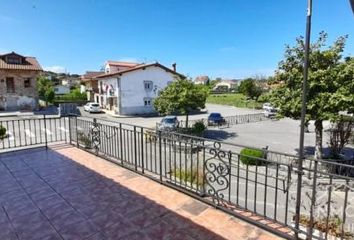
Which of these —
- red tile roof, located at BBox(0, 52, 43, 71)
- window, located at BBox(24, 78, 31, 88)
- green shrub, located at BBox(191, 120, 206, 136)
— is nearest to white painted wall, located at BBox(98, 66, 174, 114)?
red tile roof, located at BBox(0, 52, 43, 71)

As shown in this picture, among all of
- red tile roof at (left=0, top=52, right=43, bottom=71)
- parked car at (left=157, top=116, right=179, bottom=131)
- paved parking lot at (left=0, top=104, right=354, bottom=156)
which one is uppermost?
red tile roof at (left=0, top=52, right=43, bottom=71)

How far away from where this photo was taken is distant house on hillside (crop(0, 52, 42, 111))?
27.3 metres

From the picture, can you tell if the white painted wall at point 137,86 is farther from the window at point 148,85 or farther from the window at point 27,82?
the window at point 27,82

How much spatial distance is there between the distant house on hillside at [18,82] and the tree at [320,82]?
2657 cm

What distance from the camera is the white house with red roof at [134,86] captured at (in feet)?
94.0

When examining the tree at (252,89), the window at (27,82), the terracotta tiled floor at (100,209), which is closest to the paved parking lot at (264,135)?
the terracotta tiled floor at (100,209)

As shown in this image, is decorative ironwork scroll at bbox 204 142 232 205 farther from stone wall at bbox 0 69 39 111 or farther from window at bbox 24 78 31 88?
window at bbox 24 78 31 88

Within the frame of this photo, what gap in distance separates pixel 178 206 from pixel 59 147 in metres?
4.57

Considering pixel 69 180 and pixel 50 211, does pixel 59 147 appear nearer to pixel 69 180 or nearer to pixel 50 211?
pixel 69 180

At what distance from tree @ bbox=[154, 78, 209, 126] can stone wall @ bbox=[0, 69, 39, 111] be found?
1840cm

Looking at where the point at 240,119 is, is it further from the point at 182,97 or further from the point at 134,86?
the point at 134,86

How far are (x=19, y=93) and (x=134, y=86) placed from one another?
12.4m

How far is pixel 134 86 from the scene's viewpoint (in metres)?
29.3

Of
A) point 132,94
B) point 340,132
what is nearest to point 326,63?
point 340,132
